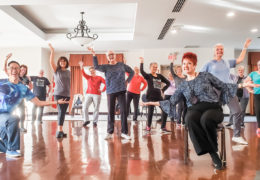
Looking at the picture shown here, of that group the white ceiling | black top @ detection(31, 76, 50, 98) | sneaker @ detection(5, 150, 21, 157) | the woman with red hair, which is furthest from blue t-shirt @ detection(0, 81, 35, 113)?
black top @ detection(31, 76, 50, 98)

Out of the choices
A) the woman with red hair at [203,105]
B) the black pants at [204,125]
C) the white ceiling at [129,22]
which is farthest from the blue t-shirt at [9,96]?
the white ceiling at [129,22]

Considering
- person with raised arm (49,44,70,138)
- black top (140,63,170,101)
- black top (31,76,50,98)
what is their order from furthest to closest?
black top (31,76,50,98) → black top (140,63,170,101) → person with raised arm (49,44,70,138)

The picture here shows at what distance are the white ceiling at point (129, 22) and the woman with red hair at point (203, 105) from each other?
317cm

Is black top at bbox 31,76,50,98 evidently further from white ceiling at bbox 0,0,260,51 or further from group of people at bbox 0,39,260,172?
group of people at bbox 0,39,260,172

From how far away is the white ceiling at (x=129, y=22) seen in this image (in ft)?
17.2

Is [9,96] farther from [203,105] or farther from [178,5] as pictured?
[178,5]

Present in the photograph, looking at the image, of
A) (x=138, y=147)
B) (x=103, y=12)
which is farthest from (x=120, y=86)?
(x=103, y=12)

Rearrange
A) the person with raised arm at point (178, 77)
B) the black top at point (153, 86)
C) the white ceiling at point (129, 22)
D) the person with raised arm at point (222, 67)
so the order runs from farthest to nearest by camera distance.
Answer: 1. the white ceiling at point (129, 22)
2. the black top at point (153, 86)
3. the person with raised arm at point (178, 77)
4. the person with raised arm at point (222, 67)

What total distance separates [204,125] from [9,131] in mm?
2090

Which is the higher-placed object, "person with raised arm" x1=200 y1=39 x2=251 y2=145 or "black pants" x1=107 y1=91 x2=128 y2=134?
"person with raised arm" x1=200 y1=39 x2=251 y2=145

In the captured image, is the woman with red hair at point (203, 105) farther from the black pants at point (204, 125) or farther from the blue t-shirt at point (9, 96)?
the blue t-shirt at point (9, 96)

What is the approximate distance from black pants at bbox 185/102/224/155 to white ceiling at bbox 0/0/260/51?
11.1 feet

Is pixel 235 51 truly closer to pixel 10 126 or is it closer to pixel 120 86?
pixel 120 86

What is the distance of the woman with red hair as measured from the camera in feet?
6.75
